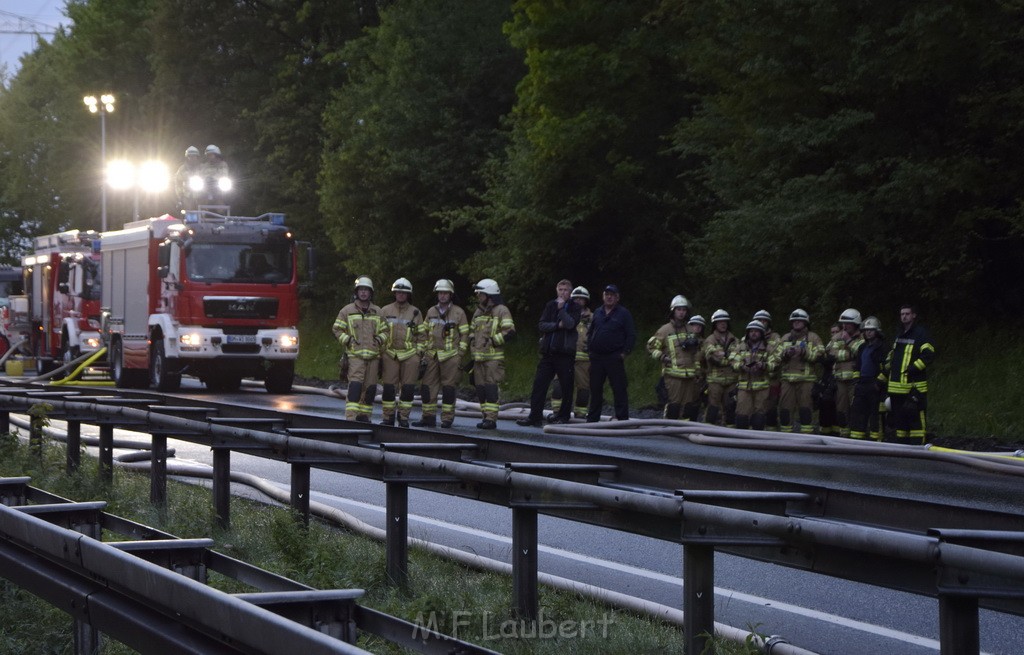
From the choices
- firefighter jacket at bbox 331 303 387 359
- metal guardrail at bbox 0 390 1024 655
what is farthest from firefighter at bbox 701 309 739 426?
metal guardrail at bbox 0 390 1024 655

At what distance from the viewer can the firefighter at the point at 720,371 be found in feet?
62.5

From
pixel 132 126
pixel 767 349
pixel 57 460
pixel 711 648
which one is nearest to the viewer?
pixel 711 648

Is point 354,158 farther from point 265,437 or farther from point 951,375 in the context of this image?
point 265,437

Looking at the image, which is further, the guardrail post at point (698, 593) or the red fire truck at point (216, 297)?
the red fire truck at point (216, 297)

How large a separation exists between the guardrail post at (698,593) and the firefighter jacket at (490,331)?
1254cm

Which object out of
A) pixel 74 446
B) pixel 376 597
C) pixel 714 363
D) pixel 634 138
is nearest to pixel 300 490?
pixel 376 597

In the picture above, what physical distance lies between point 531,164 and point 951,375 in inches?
461

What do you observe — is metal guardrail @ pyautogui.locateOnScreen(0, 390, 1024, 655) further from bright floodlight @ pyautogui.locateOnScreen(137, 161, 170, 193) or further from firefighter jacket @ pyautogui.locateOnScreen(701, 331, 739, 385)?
bright floodlight @ pyautogui.locateOnScreen(137, 161, 170, 193)

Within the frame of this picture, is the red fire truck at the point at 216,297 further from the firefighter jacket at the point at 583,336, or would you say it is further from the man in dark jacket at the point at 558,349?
the man in dark jacket at the point at 558,349

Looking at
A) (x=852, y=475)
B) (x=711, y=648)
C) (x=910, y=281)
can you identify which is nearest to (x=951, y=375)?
(x=910, y=281)

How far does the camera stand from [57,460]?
1168 centimetres

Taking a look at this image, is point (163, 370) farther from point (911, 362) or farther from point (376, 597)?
point (376, 597)

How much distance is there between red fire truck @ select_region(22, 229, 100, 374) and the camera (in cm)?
3153

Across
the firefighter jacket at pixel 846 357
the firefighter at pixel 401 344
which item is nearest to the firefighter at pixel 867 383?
the firefighter jacket at pixel 846 357
